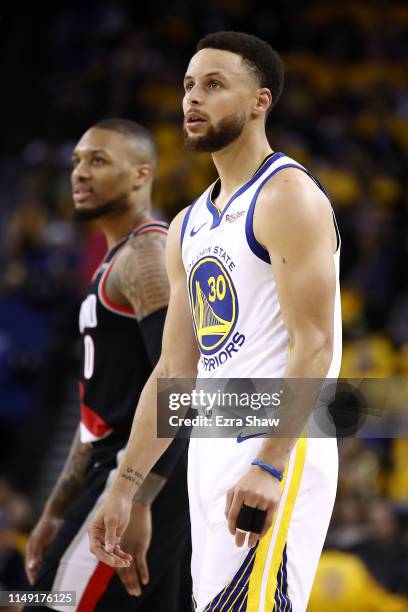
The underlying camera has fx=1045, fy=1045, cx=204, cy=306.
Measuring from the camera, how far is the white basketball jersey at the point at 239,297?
3.38 m

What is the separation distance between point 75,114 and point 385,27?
4425 millimetres

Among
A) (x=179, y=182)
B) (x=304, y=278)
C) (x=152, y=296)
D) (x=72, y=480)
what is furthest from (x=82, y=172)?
(x=179, y=182)

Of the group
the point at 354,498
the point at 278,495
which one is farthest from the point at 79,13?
the point at 278,495

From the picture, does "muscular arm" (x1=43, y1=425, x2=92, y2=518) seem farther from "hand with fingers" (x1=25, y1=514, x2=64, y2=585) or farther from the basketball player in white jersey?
the basketball player in white jersey

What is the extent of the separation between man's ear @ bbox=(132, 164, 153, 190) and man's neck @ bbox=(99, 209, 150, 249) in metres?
0.13

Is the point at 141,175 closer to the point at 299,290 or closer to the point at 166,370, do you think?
the point at 166,370

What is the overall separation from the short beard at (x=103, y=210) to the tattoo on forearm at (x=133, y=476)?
1.47 meters

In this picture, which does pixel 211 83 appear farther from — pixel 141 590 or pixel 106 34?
pixel 106 34

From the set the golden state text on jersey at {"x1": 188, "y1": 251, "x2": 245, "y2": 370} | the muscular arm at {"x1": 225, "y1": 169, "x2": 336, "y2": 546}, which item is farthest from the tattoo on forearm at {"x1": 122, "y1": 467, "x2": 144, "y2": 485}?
the muscular arm at {"x1": 225, "y1": 169, "x2": 336, "y2": 546}

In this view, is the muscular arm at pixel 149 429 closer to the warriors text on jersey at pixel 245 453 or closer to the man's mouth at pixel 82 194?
the warriors text on jersey at pixel 245 453

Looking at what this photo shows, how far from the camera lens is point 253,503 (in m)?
2.98

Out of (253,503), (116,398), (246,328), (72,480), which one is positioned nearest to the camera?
(253,503)

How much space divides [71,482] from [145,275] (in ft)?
3.41

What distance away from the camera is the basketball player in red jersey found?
4.21 metres
